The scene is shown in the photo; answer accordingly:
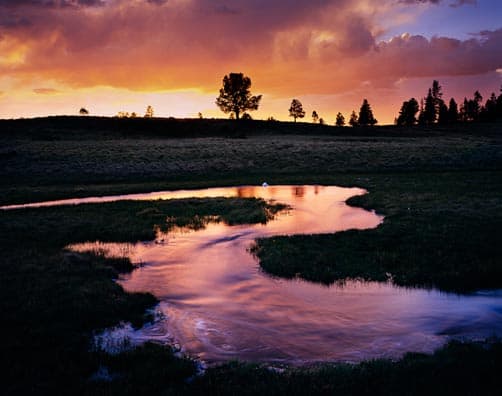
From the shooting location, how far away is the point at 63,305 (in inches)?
461

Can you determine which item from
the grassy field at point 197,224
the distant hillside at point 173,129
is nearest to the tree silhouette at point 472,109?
the distant hillside at point 173,129

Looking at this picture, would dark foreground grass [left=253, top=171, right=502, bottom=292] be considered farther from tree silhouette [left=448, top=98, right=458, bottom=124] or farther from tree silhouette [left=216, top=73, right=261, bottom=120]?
tree silhouette [left=448, top=98, right=458, bottom=124]

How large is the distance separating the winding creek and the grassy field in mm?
781

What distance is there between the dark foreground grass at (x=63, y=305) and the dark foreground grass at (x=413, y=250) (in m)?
6.12

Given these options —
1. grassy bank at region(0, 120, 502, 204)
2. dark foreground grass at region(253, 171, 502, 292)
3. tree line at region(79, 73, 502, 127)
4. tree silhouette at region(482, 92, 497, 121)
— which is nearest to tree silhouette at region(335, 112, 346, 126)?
tree line at region(79, 73, 502, 127)

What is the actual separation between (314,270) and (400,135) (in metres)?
93.6

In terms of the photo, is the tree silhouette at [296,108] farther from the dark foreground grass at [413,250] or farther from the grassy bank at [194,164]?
the dark foreground grass at [413,250]

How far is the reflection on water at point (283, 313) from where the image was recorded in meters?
10.1

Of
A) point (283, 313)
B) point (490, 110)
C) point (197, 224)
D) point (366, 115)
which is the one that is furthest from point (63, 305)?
point (490, 110)

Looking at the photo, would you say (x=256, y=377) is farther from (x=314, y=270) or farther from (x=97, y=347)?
(x=314, y=270)

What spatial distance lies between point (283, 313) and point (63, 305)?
6.10 metres

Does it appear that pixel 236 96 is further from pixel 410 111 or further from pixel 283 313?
pixel 283 313

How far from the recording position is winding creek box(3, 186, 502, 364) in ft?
33.2

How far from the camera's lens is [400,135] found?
101188 millimetres
